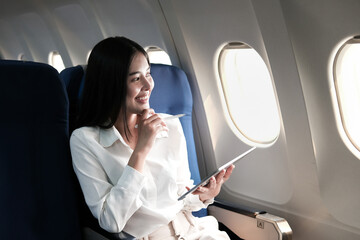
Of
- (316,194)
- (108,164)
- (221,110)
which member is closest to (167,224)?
(108,164)

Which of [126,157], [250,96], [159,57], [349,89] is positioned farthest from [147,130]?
[159,57]

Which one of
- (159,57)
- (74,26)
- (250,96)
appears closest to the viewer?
(250,96)

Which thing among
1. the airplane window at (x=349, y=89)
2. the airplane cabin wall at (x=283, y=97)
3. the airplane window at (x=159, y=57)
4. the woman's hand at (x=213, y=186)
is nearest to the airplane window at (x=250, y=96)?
the airplane cabin wall at (x=283, y=97)

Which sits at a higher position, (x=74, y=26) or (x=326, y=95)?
(x=74, y=26)

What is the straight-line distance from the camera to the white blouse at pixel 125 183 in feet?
6.72

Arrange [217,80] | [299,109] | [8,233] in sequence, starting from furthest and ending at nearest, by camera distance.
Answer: [217,80] → [299,109] → [8,233]

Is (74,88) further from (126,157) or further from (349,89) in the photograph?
(349,89)

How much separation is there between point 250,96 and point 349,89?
33.1 inches

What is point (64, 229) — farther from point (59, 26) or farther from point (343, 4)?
point (59, 26)

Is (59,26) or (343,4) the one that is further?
(59,26)

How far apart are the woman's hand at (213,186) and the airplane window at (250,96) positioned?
2.74ft

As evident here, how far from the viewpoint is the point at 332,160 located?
259 cm

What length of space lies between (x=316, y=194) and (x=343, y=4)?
1.06 meters

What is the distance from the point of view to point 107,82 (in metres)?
2.20
